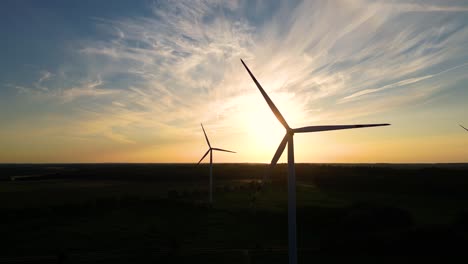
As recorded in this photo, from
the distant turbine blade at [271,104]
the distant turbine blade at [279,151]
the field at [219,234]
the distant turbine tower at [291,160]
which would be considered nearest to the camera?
the distant turbine tower at [291,160]

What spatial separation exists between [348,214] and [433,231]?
1078 cm

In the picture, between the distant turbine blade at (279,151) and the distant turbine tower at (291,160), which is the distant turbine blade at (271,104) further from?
the distant turbine blade at (279,151)

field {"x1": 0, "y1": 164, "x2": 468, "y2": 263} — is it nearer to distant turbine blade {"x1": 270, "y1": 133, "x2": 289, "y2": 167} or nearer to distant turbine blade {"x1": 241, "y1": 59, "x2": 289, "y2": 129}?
distant turbine blade {"x1": 270, "y1": 133, "x2": 289, "y2": 167}

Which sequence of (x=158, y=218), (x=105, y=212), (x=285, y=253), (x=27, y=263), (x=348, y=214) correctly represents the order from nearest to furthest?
(x=27, y=263), (x=285, y=253), (x=348, y=214), (x=158, y=218), (x=105, y=212)

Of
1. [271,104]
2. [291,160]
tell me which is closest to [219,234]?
[291,160]

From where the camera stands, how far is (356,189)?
85250mm

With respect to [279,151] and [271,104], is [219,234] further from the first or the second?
[271,104]

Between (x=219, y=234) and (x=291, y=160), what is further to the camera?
(x=219, y=234)

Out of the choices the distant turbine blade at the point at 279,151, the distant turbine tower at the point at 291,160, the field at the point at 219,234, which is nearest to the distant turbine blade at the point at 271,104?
the distant turbine tower at the point at 291,160

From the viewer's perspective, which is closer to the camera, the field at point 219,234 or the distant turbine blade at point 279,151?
the distant turbine blade at point 279,151

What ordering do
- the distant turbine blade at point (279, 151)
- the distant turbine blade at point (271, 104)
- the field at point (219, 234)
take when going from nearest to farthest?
the distant turbine blade at point (279, 151), the distant turbine blade at point (271, 104), the field at point (219, 234)

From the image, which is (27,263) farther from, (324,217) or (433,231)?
(433,231)

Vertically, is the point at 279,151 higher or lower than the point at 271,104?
lower

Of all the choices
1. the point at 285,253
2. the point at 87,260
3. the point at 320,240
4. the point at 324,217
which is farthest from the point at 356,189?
the point at 87,260
